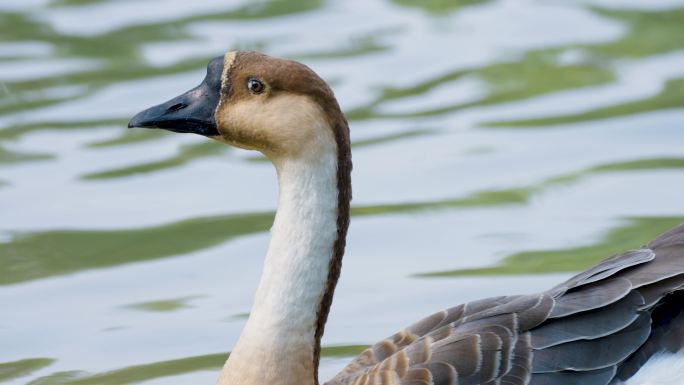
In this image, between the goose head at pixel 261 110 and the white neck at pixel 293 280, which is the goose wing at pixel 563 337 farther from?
the goose head at pixel 261 110

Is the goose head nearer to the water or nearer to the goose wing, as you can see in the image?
the goose wing

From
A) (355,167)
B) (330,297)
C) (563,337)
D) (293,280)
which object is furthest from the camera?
(355,167)

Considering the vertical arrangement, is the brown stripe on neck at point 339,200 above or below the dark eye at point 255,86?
below

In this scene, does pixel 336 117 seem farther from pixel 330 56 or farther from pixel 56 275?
pixel 330 56

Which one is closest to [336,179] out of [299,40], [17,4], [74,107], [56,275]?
[56,275]

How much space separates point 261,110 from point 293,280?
2.17 feet

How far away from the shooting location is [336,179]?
580cm

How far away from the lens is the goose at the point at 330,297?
18.8ft

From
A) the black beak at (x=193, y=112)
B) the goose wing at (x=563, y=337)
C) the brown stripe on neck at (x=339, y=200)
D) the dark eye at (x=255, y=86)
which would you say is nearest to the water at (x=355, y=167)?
the brown stripe on neck at (x=339, y=200)

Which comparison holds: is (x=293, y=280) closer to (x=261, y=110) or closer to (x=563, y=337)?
(x=261, y=110)

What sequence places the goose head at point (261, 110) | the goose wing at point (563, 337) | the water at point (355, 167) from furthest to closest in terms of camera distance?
the water at point (355, 167) → the goose head at point (261, 110) → the goose wing at point (563, 337)

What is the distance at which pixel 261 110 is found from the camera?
5.85 m

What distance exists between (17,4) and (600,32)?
5.19 metres

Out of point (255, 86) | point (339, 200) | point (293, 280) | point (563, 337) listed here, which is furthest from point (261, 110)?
point (563, 337)
